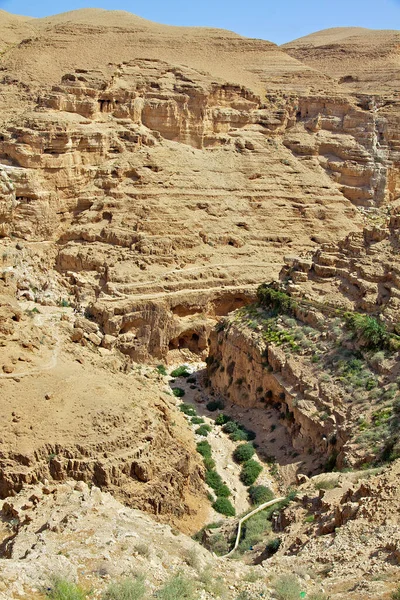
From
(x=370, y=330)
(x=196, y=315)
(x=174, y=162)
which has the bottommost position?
(x=196, y=315)

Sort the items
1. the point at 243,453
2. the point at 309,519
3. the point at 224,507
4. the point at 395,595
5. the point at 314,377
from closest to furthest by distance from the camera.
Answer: the point at 395,595 < the point at 309,519 < the point at 224,507 < the point at 243,453 < the point at 314,377

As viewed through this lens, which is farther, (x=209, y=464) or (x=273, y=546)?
(x=209, y=464)

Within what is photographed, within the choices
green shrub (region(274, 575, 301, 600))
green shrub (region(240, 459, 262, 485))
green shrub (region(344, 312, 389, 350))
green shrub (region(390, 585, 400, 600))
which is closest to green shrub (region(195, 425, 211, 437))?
green shrub (region(240, 459, 262, 485))

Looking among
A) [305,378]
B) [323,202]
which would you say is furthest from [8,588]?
[323,202]

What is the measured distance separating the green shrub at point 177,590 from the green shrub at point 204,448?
1217 cm

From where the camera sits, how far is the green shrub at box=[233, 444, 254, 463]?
76.0 ft

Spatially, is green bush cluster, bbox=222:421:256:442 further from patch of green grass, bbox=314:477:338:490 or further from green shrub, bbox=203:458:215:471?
patch of green grass, bbox=314:477:338:490

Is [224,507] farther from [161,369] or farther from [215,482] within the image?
[161,369]

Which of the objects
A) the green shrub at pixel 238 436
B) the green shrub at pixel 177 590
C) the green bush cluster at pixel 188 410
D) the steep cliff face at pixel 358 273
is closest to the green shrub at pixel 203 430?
the green shrub at pixel 238 436

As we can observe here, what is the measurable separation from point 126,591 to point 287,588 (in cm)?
260

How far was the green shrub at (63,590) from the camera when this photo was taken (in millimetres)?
9953

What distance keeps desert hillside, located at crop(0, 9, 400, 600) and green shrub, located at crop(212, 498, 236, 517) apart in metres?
0.05

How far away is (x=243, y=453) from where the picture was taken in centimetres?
2325

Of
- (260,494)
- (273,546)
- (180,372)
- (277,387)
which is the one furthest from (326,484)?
(180,372)
